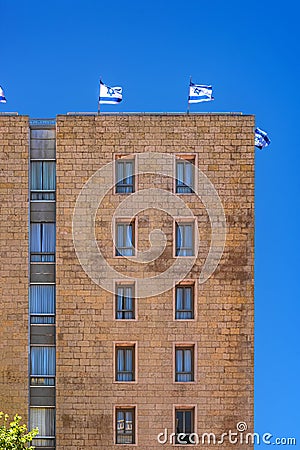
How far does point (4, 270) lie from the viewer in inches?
1081

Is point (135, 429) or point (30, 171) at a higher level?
point (30, 171)

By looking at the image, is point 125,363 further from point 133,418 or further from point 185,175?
point 185,175

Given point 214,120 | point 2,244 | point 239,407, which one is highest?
point 214,120

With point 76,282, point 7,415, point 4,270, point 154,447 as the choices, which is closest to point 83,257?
point 76,282

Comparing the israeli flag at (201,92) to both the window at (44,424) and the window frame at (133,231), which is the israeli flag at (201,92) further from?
the window at (44,424)

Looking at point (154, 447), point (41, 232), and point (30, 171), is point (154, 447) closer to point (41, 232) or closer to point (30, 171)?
point (41, 232)

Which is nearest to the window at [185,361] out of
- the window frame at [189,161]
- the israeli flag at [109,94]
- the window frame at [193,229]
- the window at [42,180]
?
the window frame at [193,229]

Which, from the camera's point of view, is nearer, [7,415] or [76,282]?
[7,415]

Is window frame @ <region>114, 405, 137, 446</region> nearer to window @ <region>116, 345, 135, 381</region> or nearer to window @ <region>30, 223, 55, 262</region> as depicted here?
window @ <region>116, 345, 135, 381</region>

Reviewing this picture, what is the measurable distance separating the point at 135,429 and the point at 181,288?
7.22 m

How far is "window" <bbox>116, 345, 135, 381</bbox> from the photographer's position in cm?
2723

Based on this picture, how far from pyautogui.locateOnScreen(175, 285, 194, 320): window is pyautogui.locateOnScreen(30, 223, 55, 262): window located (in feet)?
21.7

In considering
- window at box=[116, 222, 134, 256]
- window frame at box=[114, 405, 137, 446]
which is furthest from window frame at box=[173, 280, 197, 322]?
window frame at box=[114, 405, 137, 446]

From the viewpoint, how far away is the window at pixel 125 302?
27.4 meters
